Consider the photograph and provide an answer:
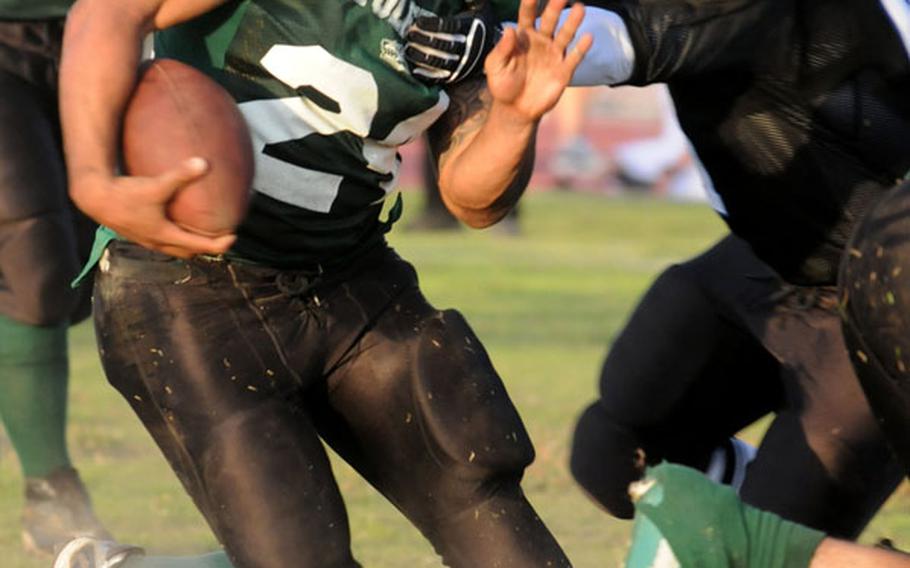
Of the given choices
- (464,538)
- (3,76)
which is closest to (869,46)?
(464,538)

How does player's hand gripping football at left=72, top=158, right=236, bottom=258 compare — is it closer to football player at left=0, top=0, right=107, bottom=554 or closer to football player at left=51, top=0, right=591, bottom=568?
football player at left=51, top=0, right=591, bottom=568

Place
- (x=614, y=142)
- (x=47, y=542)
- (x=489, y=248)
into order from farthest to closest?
(x=614, y=142)
(x=489, y=248)
(x=47, y=542)

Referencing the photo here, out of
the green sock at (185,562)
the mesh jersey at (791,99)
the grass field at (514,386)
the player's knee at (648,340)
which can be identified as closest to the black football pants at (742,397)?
the player's knee at (648,340)

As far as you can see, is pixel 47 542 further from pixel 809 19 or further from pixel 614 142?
pixel 614 142

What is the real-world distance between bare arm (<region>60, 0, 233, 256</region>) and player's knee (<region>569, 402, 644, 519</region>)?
1582 mm

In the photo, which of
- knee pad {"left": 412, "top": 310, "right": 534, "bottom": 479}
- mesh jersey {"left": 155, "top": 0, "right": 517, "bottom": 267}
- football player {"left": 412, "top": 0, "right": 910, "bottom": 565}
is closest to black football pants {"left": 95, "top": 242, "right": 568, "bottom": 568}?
knee pad {"left": 412, "top": 310, "right": 534, "bottom": 479}

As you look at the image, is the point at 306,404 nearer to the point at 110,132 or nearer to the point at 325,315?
the point at 325,315

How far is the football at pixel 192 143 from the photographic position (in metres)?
3.54

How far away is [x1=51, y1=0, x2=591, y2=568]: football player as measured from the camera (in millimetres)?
3785

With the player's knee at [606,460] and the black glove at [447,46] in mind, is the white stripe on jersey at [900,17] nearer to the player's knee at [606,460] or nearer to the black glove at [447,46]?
the black glove at [447,46]

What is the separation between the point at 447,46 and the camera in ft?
12.6

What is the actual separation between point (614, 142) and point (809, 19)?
29361 millimetres

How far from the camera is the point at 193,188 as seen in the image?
3533mm

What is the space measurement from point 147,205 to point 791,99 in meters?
1.51
